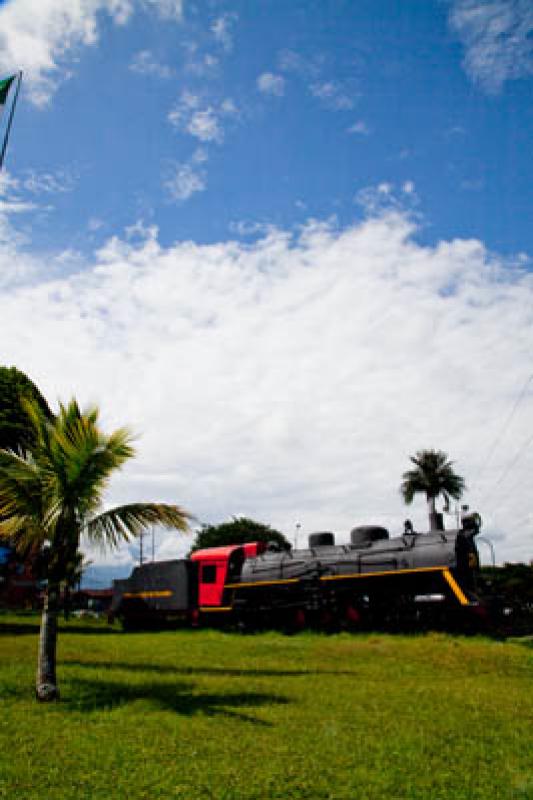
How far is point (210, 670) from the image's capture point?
1338 cm

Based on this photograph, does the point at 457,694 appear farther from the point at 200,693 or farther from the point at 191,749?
the point at 191,749

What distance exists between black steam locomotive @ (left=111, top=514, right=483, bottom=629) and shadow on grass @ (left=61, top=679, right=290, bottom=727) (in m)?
10.3

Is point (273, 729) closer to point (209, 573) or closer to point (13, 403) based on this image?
point (209, 573)

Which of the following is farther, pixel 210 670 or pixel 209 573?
pixel 209 573

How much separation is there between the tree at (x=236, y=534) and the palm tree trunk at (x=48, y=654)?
179 ft

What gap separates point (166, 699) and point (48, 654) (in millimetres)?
2062

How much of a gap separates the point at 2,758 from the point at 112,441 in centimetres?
509

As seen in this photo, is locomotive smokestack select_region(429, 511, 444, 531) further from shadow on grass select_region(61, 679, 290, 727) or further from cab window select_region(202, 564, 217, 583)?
shadow on grass select_region(61, 679, 290, 727)

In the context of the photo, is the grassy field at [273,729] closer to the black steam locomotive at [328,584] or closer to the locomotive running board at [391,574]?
the locomotive running board at [391,574]

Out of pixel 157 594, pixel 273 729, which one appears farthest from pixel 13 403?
pixel 273 729

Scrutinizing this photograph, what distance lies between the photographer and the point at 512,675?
1309 centimetres

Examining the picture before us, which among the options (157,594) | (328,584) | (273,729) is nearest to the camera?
(273,729)

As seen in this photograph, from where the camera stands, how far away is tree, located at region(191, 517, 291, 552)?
64562 millimetres

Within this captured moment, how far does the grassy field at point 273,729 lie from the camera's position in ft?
19.0
